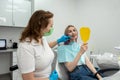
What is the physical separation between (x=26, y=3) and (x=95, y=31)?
191 cm

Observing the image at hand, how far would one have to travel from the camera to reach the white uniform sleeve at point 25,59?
3.90 feet

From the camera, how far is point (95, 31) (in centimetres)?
419

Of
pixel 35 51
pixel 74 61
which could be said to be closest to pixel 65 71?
pixel 74 61

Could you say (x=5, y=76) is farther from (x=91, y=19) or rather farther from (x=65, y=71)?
(x=91, y=19)

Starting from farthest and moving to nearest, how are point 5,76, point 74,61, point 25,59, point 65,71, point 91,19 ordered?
1. point 91,19
2. point 5,76
3. point 65,71
4. point 74,61
5. point 25,59

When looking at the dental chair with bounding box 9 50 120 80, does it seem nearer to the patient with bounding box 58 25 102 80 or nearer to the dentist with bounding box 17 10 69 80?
the patient with bounding box 58 25 102 80

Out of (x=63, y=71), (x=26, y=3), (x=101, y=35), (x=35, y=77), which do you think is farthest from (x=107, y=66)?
(x=26, y=3)

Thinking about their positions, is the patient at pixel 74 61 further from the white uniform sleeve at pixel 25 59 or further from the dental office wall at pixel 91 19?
the dental office wall at pixel 91 19

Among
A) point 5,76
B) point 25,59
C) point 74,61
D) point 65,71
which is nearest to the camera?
point 25,59

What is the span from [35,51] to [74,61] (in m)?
0.67

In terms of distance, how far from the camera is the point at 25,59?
3.90 ft

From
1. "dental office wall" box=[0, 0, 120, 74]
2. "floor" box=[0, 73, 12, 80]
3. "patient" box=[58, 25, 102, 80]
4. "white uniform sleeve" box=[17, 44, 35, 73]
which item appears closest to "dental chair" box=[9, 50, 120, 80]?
"patient" box=[58, 25, 102, 80]

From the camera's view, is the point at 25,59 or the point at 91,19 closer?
the point at 25,59

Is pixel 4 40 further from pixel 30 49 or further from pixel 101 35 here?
pixel 30 49
